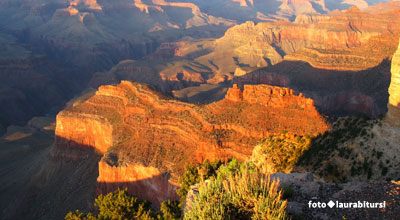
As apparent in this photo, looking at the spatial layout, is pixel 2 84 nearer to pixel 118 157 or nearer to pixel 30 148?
pixel 30 148

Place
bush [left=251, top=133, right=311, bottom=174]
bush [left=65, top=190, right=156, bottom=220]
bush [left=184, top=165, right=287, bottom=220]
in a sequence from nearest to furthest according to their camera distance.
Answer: bush [left=184, top=165, right=287, bottom=220] → bush [left=65, top=190, right=156, bottom=220] → bush [left=251, top=133, right=311, bottom=174]

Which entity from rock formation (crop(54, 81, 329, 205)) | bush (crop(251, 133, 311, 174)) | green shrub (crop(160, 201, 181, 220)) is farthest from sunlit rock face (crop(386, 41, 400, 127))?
green shrub (crop(160, 201, 181, 220))

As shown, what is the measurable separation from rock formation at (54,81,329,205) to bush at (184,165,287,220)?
23311 millimetres

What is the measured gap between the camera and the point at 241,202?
618 inches

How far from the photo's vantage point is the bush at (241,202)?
14.9m

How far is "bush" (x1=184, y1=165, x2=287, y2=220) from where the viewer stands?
14.9m

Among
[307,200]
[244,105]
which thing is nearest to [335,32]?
[244,105]

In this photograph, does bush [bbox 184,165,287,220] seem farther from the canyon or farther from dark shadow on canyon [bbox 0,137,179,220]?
dark shadow on canyon [bbox 0,137,179,220]

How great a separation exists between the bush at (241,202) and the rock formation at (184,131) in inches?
918

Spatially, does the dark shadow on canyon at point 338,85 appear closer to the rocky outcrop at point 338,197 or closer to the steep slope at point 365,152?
the steep slope at point 365,152

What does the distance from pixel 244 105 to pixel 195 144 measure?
Answer: 8.20 meters

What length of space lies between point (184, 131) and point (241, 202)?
30.1m

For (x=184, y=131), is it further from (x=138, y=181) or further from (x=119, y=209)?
(x=119, y=209)

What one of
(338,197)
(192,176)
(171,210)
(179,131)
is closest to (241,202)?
→ (338,197)
